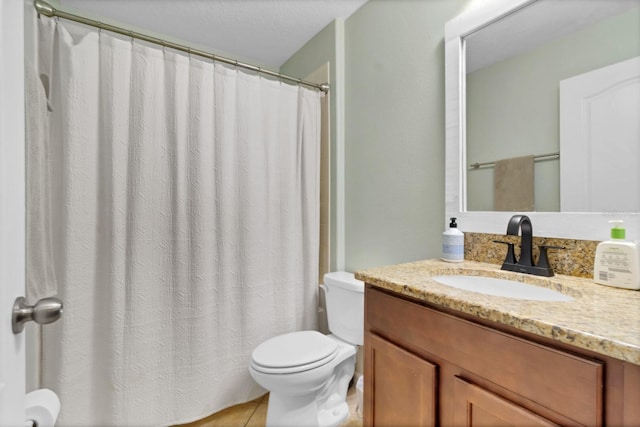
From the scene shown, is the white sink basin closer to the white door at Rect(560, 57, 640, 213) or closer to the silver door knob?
the white door at Rect(560, 57, 640, 213)

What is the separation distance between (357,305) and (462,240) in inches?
25.3

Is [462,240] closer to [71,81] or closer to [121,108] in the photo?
[121,108]

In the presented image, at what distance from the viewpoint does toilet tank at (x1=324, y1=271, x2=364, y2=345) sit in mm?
1533

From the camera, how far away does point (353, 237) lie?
1.88m

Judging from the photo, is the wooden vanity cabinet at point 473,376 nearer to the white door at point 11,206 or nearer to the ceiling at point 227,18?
the white door at point 11,206

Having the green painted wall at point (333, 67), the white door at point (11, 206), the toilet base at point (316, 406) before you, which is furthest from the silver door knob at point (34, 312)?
the green painted wall at point (333, 67)

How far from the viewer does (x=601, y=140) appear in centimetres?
90

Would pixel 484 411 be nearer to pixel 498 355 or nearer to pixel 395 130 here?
pixel 498 355

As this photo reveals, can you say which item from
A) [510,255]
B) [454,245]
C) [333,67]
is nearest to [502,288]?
[510,255]

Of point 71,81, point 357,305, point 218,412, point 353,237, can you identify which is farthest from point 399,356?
point 71,81

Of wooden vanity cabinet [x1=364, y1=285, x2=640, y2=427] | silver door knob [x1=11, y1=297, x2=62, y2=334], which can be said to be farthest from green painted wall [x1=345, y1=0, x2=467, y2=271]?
silver door knob [x1=11, y1=297, x2=62, y2=334]

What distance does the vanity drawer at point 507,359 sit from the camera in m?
0.51

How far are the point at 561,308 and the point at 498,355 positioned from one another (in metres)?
0.17

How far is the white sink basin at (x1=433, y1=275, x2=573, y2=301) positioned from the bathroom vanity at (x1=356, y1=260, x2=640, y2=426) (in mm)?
21
